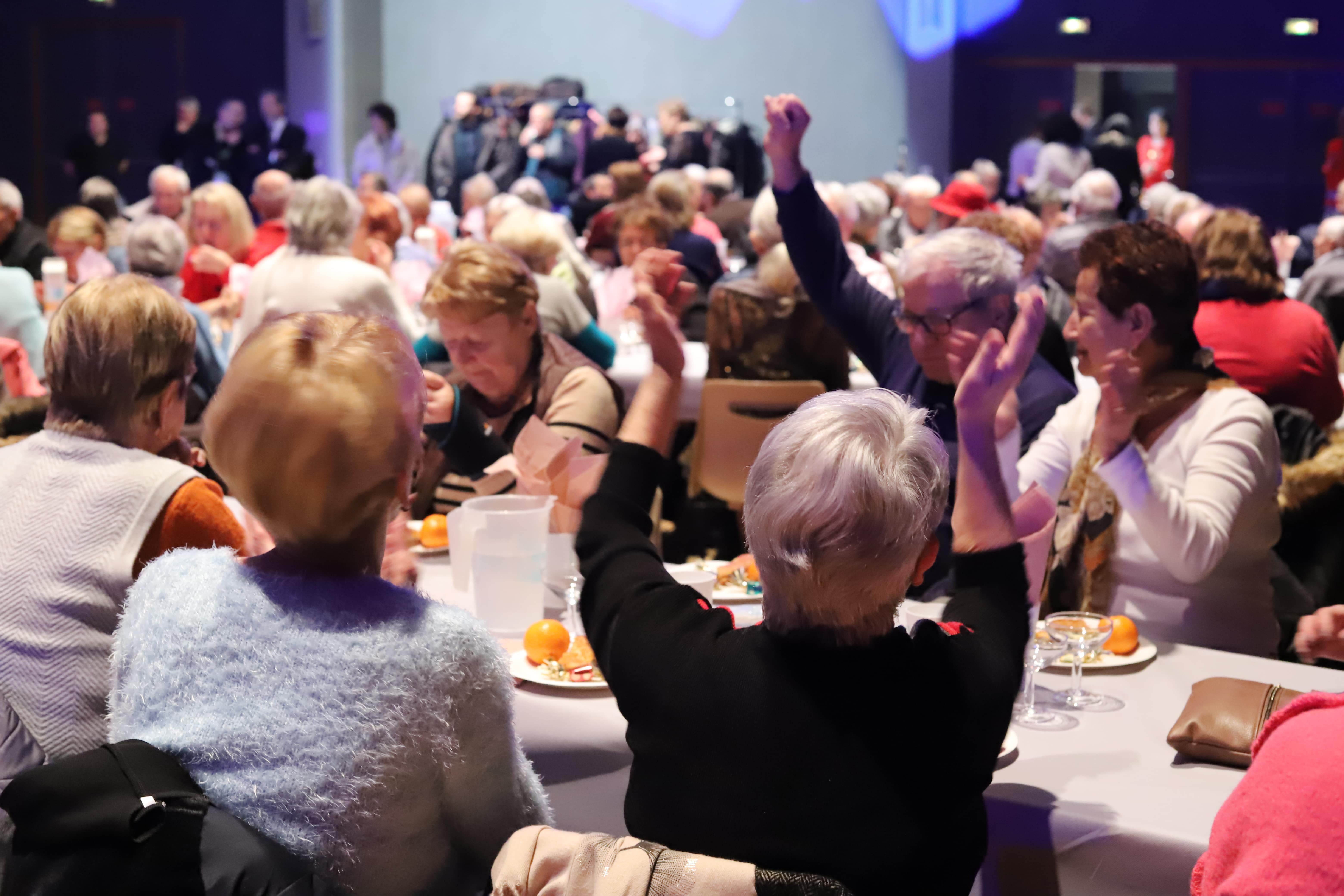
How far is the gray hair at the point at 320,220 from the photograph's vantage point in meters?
4.77

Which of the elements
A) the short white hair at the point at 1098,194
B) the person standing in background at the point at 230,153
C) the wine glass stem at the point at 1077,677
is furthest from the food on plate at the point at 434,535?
the person standing in background at the point at 230,153

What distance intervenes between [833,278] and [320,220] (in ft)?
7.52

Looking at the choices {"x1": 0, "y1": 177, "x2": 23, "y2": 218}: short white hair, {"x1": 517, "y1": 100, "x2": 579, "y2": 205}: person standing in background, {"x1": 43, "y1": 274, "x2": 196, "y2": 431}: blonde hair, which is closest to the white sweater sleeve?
{"x1": 43, "y1": 274, "x2": 196, "y2": 431}: blonde hair

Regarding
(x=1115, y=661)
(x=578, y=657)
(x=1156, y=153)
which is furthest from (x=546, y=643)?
(x=1156, y=153)

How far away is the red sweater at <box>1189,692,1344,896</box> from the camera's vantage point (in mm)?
1050

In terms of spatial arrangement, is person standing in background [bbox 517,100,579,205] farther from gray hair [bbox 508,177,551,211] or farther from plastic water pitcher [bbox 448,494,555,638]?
Answer: plastic water pitcher [bbox 448,494,555,638]

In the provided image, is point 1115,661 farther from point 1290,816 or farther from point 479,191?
point 479,191

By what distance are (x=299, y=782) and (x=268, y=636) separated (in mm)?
145

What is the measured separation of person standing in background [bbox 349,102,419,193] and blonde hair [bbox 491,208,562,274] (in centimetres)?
934

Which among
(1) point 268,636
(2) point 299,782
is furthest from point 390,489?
(2) point 299,782

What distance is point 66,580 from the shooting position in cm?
177

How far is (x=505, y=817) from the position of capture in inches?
52.9

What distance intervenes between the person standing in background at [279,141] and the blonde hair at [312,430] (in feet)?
41.8

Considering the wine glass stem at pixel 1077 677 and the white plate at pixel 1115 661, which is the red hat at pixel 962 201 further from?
the wine glass stem at pixel 1077 677
